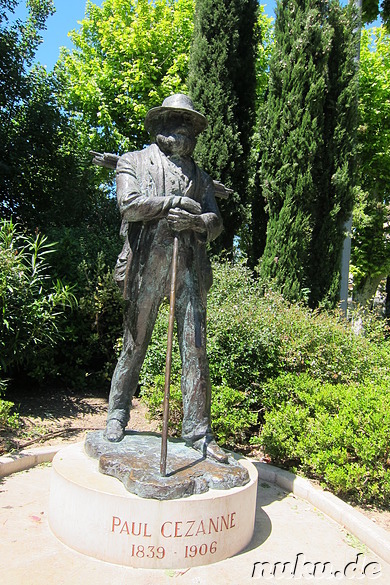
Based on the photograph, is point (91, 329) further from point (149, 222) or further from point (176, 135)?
point (176, 135)

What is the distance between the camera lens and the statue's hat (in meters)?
3.48

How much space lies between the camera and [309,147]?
9609 millimetres

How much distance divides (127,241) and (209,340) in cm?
282

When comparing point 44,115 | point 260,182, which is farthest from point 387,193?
point 44,115

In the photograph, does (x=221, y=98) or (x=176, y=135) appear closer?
(x=176, y=135)

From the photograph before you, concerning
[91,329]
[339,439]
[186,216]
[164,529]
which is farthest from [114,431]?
[91,329]

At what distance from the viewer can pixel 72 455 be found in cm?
355

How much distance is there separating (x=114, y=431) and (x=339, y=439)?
6.78 ft

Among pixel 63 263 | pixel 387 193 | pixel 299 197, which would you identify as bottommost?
pixel 63 263

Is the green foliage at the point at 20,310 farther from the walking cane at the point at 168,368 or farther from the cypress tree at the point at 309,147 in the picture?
the cypress tree at the point at 309,147

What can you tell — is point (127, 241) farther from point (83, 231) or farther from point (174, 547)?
point (83, 231)

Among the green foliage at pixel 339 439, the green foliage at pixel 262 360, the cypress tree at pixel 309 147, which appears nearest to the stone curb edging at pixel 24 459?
the green foliage at pixel 262 360

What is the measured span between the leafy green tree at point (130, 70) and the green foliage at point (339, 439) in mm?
11372

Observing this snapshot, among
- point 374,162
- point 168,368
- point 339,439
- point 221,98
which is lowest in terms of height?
point 339,439
